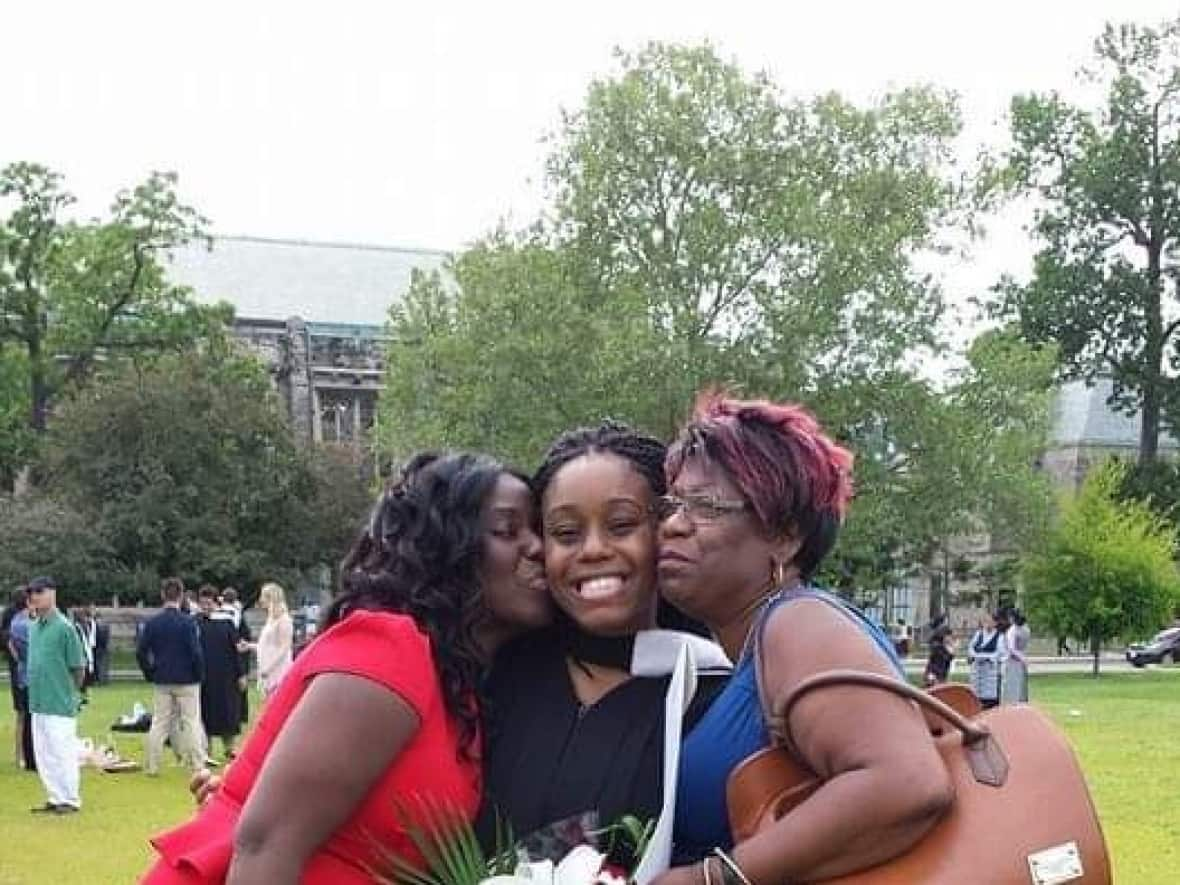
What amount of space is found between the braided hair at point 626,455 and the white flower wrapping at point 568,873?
1.57 feet

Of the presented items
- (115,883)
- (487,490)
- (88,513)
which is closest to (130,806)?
(115,883)

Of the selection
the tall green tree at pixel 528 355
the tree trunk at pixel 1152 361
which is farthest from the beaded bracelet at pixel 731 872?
the tree trunk at pixel 1152 361

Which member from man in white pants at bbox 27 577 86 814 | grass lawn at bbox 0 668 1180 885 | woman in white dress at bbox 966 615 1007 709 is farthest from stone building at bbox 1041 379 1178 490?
man in white pants at bbox 27 577 86 814

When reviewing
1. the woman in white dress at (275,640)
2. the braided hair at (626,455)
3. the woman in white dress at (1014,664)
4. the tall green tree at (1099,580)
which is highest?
the braided hair at (626,455)

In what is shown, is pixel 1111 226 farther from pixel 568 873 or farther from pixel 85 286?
pixel 568 873

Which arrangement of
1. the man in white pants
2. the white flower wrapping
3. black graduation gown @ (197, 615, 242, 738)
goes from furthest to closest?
black graduation gown @ (197, 615, 242, 738), the man in white pants, the white flower wrapping

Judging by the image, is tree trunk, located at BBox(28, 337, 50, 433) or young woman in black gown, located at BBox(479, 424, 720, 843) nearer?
young woman in black gown, located at BBox(479, 424, 720, 843)

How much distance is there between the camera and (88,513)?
40719 mm

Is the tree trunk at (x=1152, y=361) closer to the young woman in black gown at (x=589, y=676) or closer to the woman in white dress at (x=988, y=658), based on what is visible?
the woman in white dress at (x=988, y=658)

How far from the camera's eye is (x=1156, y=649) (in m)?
47.0

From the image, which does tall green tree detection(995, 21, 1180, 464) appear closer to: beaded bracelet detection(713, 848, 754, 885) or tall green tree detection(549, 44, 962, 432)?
tall green tree detection(549, 44, 962, 432)

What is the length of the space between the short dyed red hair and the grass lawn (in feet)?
26.5

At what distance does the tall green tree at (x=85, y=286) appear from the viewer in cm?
4288

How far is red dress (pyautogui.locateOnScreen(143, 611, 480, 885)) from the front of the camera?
2.61m
